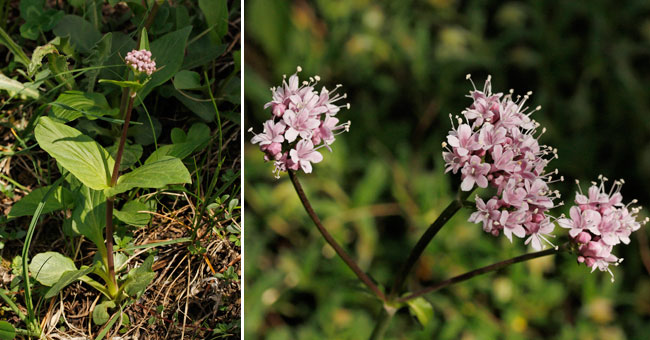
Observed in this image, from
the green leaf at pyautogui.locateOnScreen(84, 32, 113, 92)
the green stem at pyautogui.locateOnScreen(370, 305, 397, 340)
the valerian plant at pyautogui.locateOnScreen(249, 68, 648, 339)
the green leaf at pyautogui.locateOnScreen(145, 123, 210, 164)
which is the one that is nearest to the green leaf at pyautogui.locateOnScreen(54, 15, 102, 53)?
the green leaf at pyautogui.locateOnScreen(84, 32, 113, 92)

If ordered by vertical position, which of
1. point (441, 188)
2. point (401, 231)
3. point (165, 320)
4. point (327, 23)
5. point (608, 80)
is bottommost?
point (165, 320)

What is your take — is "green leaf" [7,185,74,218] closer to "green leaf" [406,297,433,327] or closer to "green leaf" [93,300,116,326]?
"green leaf" [93,300,116,326]

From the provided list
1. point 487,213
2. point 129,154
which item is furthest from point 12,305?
point 487,213

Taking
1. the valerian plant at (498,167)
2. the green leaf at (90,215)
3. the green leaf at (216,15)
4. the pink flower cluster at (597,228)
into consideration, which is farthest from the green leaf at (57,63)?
the pink flower cluster at (597,228)

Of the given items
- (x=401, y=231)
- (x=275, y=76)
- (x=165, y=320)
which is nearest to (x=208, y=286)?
→ (x=165, y=320)

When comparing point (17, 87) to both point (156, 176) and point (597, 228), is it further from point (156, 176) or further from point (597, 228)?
point (597, 228)

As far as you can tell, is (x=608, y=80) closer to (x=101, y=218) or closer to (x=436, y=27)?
(x=436, y=27)
